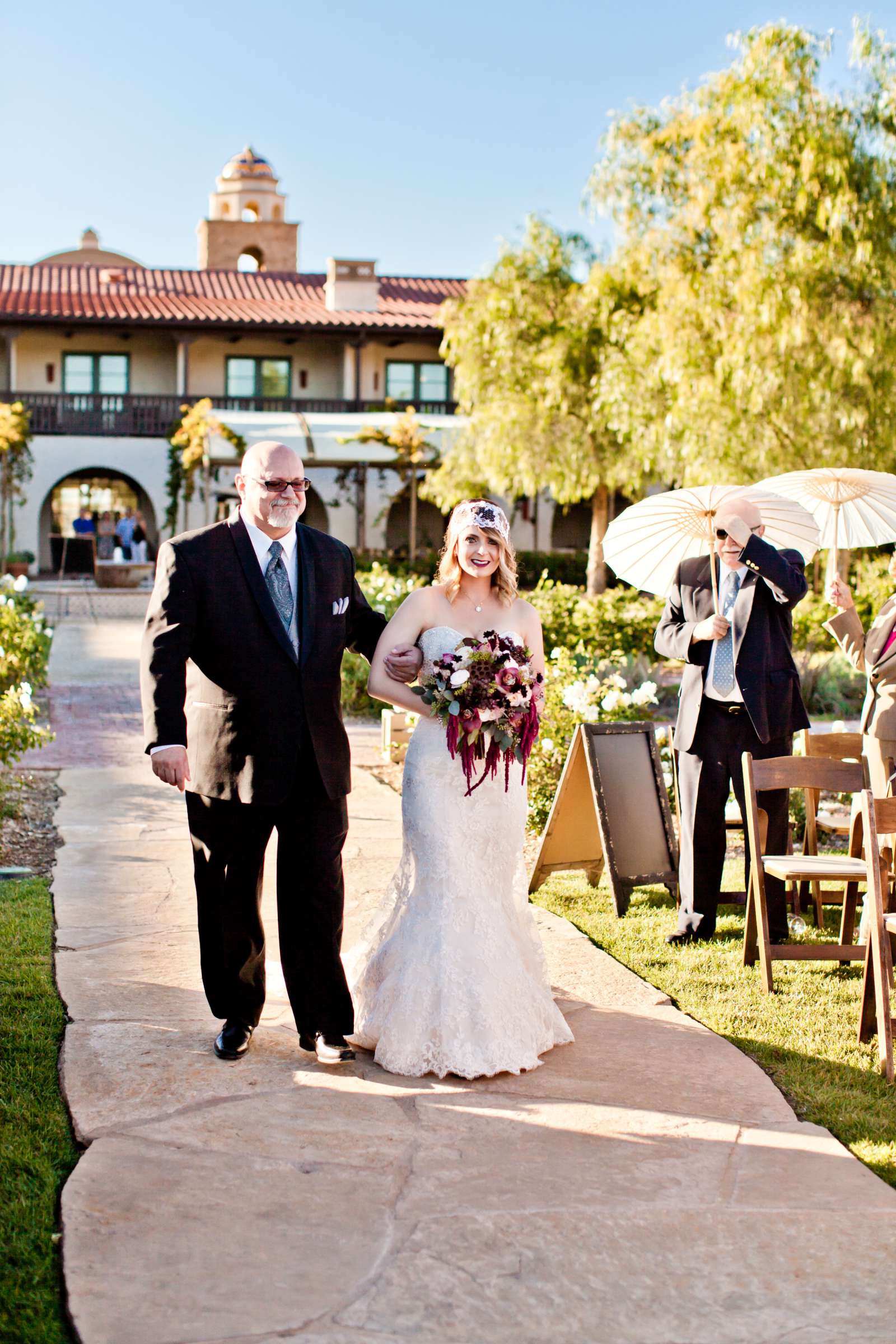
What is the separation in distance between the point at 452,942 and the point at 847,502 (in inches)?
140

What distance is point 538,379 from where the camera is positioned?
24859 millimetres

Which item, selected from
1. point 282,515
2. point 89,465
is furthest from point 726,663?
point 89,465

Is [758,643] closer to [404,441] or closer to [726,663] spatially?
[726,663]

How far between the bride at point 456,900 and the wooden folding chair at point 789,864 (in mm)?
1113

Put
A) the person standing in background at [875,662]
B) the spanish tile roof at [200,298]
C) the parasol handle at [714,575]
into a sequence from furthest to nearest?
the spanish tile roof at [200,298] → the person standing in background at [875,662] → the parasol handle at [714,575]

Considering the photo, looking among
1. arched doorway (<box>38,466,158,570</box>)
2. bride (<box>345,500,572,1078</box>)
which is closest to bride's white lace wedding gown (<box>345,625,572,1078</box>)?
bride (<box>345,500,572,1078</box>)

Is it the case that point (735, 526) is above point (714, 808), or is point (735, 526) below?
above

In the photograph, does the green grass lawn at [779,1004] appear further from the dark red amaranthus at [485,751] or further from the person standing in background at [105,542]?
the person standing in background at [105,542]

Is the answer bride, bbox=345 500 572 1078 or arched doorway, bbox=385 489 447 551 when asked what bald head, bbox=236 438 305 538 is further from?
arched doorway, bbox=385 489 447 551

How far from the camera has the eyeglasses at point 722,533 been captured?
230 inches

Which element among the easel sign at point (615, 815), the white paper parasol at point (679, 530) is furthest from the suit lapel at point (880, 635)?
the easel sign at point (615, 815)

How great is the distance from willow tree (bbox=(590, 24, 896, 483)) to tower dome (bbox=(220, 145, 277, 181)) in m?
36.0

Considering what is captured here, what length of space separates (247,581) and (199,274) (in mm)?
38359

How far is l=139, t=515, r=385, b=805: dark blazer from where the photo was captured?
4273mm
